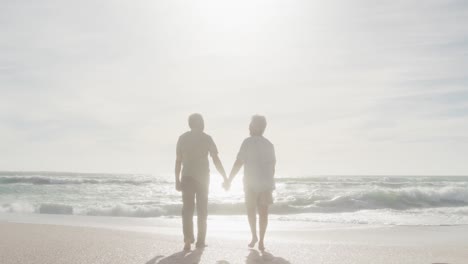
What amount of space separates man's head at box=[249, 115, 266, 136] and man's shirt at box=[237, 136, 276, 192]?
9 centimetres

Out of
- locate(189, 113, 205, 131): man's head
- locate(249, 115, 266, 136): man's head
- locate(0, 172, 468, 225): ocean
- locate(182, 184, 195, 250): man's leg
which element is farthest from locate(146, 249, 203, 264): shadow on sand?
locate(0, 172, 468, 225): ocean

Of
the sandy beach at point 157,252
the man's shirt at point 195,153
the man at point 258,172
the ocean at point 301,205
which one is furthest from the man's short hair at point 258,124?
the ocean at point 301,205

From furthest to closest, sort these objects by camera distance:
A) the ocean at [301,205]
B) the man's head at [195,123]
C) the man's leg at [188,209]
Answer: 1. the ocean at [301,205]
2. the man's head at [195,123]
3. the man's leg at [188,209]

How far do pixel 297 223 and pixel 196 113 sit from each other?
22.9ft

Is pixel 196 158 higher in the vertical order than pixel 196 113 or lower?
lower

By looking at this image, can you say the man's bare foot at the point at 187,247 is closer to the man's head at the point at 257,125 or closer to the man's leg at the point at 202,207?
the man's leg at the point at 202,207

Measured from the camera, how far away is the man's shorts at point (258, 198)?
687cm

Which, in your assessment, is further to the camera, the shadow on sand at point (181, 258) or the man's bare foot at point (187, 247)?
the man's bare foot at point (187, 247)

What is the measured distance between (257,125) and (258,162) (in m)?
0.53

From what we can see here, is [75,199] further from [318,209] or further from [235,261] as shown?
[235,261]

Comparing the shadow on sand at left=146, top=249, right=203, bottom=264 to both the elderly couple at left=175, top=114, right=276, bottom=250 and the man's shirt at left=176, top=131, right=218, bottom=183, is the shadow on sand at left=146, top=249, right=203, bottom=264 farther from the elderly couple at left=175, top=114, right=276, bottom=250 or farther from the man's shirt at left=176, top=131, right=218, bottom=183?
the man's shirt at left=176, top=131, right=218, bottom=183

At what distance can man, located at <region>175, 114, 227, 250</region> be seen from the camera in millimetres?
6855

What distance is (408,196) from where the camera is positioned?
24.5 meters

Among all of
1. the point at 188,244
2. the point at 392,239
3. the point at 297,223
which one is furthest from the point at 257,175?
the point at 297,223
